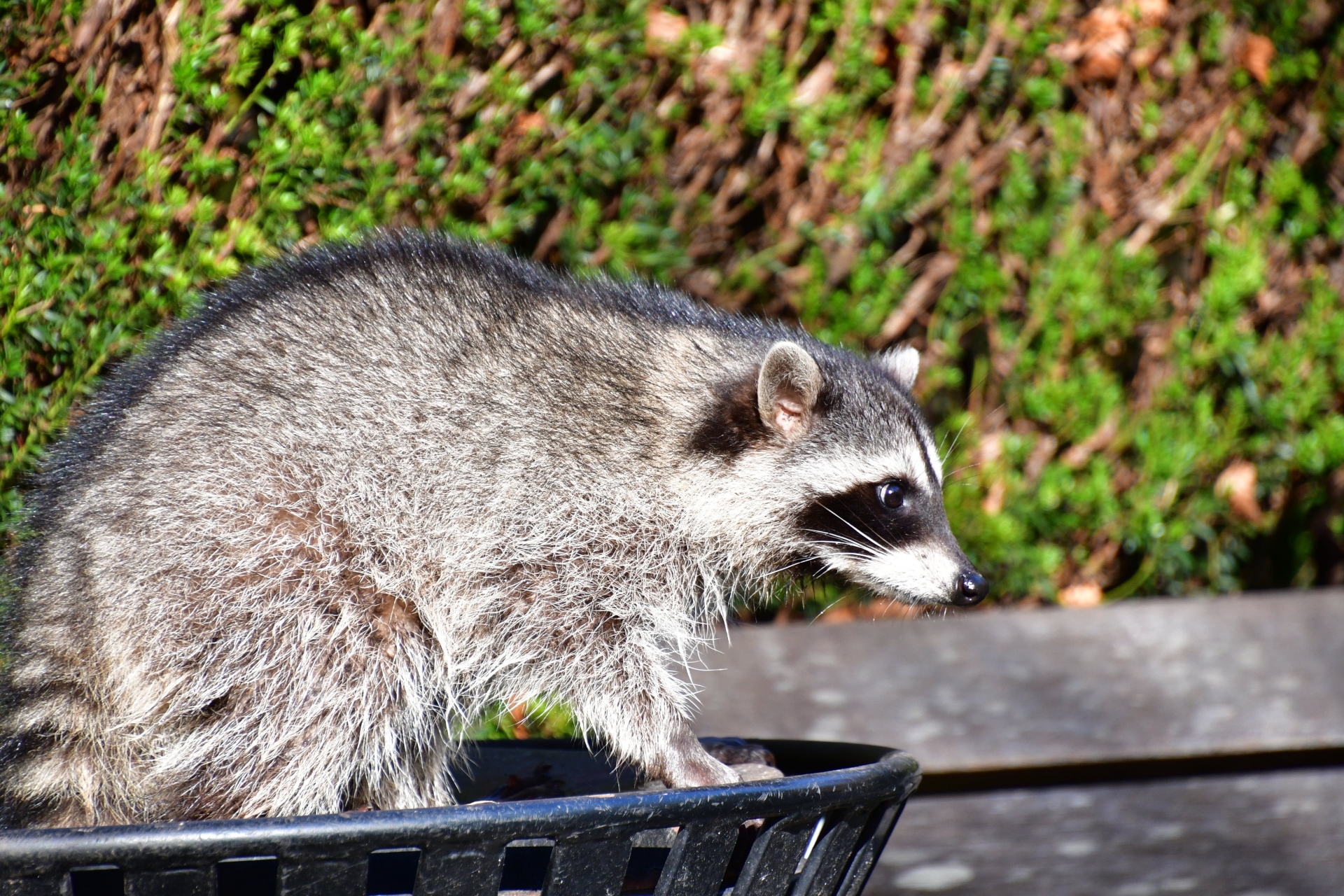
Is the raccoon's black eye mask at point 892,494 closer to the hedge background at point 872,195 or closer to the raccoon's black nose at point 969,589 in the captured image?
the raccoon's black nose at point 969,589

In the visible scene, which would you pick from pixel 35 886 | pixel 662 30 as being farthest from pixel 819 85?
pixel 35 886

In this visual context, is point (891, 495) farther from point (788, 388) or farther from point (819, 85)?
point (819, 85)

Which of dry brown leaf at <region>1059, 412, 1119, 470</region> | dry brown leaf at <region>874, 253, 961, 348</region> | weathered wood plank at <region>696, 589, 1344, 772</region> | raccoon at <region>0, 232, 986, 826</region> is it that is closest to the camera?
raccoon at <region>0, 232, 986, 826</region>

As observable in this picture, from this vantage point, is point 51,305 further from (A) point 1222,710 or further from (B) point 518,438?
(A) point 1222,710

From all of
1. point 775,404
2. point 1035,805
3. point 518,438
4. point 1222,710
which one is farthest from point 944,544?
point 1222,710

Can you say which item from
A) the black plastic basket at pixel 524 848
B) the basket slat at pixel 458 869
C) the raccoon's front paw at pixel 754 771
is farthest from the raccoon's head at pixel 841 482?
the basket slat at pixel 458 869

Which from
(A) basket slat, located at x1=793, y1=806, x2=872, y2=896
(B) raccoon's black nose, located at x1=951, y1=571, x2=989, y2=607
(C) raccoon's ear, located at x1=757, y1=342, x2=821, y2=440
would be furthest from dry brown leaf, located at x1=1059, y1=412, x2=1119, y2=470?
(A) basket slat, located at x1=793, y1=806, x2=872, y2=896

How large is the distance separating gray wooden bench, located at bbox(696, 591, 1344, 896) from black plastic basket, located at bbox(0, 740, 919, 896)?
1.78 m

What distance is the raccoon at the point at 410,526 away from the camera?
1912mm

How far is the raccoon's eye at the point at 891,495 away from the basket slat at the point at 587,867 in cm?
121

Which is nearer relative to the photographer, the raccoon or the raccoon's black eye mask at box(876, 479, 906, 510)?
the raccoon

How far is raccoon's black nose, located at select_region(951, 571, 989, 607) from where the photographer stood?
2336 mm

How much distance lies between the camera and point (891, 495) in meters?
2.45

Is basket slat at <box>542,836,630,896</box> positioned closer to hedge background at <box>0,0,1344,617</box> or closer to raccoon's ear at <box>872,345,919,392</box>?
hedge background at <box>0,0,1344,617</box>
